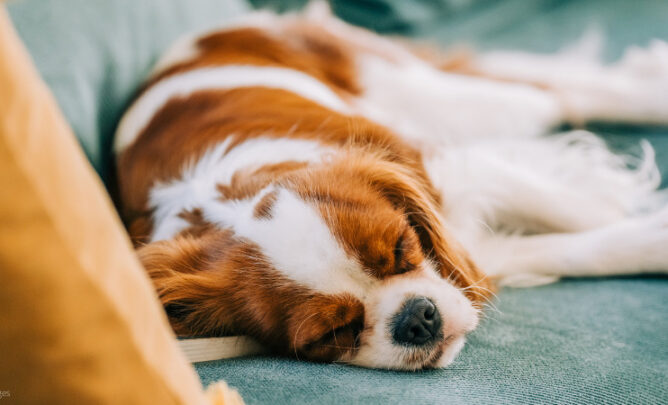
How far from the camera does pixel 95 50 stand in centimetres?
181

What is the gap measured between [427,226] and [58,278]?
1071mm

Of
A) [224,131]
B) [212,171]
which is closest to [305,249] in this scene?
[212,171]

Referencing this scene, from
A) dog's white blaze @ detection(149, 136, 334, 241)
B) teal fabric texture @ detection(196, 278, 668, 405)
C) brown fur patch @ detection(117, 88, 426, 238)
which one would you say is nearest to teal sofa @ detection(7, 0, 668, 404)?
teal fabric texture @ detection(196, 278, 668, 405)

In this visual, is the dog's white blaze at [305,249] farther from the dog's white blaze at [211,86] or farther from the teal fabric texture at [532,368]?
the dog's white blaze at [211,86]

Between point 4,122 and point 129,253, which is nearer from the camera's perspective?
point 4,122

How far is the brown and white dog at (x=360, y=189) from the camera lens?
49.1 inches

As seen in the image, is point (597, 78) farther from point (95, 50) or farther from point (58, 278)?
point (58, 278)

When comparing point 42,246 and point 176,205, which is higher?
point 42,246

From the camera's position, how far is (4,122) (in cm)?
50

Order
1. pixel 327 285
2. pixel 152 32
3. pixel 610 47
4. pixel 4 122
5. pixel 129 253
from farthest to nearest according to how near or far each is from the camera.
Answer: pixel 610 47 < pixel 152 32 < pixel 327 285 < pixel 129 253 < pixel 4 122

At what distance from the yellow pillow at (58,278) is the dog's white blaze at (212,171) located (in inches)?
35.8

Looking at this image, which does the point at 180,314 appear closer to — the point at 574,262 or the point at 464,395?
the point at 464,395

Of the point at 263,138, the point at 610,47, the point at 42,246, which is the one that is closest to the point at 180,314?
the point at 263,138

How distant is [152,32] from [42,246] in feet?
5.95
